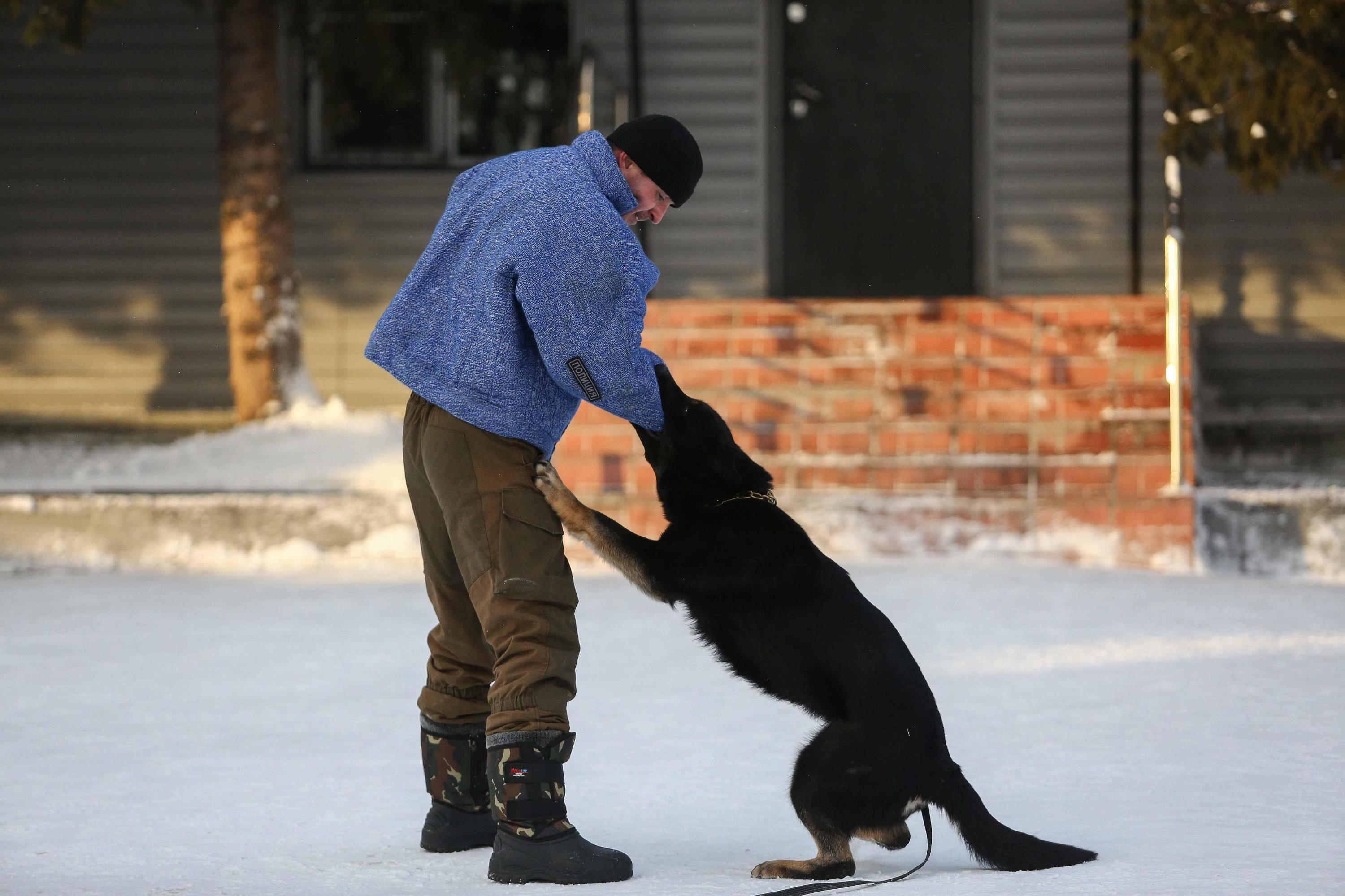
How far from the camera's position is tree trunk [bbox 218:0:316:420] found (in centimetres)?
880

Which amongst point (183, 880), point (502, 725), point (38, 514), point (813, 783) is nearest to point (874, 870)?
point (813, 783)

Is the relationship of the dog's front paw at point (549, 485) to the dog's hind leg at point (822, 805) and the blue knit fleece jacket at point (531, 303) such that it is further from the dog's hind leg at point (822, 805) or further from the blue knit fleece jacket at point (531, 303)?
the dog's hind leg at point (822, 805)

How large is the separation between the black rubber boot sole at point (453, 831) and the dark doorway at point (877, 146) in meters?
7.49

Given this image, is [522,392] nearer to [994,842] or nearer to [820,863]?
[820,863]

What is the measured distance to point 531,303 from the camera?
9.81 ft

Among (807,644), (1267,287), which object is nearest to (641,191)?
(807,644)

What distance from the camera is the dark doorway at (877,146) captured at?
1018 cm

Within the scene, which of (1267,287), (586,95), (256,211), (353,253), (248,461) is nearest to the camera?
(248,461)

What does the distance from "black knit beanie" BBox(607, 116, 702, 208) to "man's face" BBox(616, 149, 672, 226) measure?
21mm

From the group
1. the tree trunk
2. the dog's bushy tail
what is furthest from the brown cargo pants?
the tree trunk

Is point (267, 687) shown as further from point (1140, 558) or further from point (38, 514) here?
point (1140, 558)

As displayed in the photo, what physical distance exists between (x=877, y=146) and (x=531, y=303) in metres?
7.70

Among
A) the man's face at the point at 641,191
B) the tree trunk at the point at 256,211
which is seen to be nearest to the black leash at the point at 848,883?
the man's face at the point at 641,191

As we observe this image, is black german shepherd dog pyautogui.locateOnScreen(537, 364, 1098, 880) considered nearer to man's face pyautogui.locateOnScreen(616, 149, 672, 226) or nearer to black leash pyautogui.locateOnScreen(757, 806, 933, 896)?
Result: black leash pyautogui.locateOnScreen(757, 806, 933, 896)
